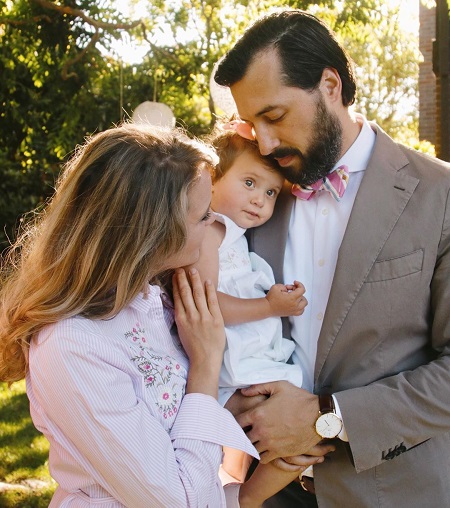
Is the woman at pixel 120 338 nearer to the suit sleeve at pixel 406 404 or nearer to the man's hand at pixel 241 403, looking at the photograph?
the man's hand at pixel 241 403

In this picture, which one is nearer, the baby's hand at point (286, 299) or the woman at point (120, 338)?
the woman at point (120, 338)

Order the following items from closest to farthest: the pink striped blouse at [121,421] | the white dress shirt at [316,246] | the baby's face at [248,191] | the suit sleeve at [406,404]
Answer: the pink striped blouse at [121,421], the suit sleeve at [406,404], the white dress shirt at [316,246], the baby's face at [248,191]

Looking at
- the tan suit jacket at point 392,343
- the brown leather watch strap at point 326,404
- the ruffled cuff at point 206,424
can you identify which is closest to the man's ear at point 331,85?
the tan suit jacket at point 392,343

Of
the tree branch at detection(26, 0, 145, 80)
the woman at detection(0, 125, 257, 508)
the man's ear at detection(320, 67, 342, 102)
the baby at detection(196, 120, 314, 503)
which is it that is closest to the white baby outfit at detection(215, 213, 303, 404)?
the baby at detection(196, 120, 314, 503)

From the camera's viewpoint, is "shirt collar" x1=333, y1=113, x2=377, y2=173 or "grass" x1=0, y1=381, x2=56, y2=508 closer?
"shirt collar" x1=333, y1=113, x2=377, y2=173

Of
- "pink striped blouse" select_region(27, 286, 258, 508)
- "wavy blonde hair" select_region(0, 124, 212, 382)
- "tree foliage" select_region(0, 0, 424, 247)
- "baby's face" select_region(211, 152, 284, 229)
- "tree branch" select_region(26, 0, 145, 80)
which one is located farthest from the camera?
"tree foliage" select_region(0, 0, 424, 247)

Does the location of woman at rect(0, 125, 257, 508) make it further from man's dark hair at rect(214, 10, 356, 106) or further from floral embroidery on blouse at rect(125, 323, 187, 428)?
man's dark hair at rect(214, 10, 356, 106)

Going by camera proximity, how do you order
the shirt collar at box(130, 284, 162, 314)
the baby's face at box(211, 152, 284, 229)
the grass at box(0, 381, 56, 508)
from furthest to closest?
the grass at box(0, 381, 56, 508) < the baby's face at box(211, 152, 284, 229) < the shirt collar at box(130, 284, 162, 314)

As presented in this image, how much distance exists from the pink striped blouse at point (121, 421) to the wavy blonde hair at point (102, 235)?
0.09 metres

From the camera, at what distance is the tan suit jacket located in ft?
7.13

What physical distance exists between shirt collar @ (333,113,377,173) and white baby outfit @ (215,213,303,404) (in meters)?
0.47

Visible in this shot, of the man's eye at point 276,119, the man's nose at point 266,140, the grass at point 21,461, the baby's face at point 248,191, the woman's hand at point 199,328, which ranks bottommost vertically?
the grass at point 21,461

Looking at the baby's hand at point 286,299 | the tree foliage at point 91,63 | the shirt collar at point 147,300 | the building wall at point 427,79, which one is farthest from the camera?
the building wall at point 427,79

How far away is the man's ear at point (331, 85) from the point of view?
254 cm
